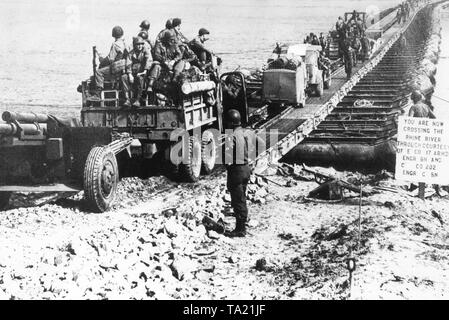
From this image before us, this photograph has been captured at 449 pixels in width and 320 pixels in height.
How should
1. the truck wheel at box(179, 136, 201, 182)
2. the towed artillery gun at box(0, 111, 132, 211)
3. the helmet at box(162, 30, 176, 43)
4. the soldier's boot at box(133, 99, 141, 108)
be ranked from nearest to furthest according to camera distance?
the towed artillery gun at box(0, 111, 132, 211)
the soldier's boot at box(133, 99, 141, 108)
the truck wheel at box(179, 136, 201, 182)
the helmet at box(162, 30, 176, 43)

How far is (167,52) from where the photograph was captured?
37.8 feet

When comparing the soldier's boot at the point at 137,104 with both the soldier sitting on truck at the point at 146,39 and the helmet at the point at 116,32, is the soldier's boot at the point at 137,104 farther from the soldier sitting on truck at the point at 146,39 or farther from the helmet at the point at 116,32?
the helmet at the point at 116,32

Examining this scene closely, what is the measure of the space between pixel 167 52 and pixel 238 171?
13.4ft

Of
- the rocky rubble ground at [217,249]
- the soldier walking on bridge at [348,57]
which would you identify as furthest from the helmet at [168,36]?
the soldier walking on bridge at [348,57]

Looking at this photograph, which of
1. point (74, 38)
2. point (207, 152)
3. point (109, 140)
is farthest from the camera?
point (74, 38)

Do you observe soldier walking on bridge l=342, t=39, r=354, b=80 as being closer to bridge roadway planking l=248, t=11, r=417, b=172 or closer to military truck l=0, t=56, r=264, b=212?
bridge roadway planking l=248, t=11, r=417, b=172

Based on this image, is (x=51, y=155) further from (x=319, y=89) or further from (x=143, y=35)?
(x=319, y=89)

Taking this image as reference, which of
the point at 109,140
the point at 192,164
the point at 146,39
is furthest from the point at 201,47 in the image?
the point at 109,140

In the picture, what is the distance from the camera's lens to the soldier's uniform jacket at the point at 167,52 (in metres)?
11.4

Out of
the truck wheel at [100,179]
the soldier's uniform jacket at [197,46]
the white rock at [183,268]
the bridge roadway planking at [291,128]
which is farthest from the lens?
the soldier's uniform jacket at [197,46]

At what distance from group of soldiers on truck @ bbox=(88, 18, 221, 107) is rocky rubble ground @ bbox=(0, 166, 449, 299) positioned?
181cm

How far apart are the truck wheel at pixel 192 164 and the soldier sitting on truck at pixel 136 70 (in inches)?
49.1

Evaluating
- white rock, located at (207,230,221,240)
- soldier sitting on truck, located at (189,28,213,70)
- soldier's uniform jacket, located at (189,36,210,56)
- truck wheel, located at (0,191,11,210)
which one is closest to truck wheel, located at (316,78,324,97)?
soldier sitting on truck, located at (189,28,213,70)

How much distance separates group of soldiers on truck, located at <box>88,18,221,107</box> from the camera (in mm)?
10617
